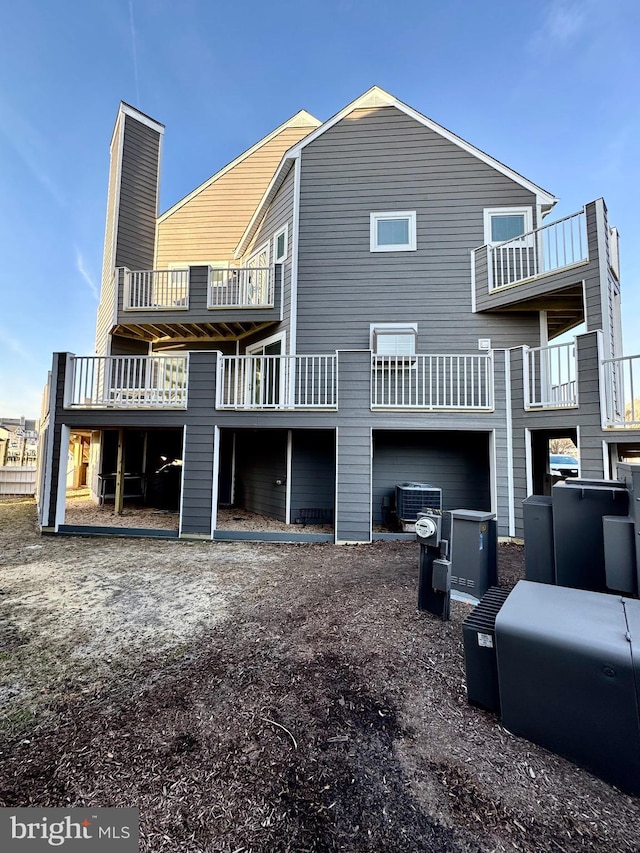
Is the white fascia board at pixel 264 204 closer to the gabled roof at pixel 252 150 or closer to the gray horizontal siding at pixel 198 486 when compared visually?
the gabled roof at pixel 252 150

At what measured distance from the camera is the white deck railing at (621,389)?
5.46 m

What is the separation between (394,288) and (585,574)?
689 cm

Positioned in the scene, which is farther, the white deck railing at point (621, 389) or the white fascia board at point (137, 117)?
the white fascia board at point (137, 117)

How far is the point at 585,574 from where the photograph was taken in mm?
2916

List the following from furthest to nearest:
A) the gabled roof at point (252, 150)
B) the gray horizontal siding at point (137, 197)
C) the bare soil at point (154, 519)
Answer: the gabled roof at point (252, 150) < the gray horizontal siding at point (137, 197) < the bare soil at point (154, 519)

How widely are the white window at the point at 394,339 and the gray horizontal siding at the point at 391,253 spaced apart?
183mm

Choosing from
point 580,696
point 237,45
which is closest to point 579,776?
point 580,696

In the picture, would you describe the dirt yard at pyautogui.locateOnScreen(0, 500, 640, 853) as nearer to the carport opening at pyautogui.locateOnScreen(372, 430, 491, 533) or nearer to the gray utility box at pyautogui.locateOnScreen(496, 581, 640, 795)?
the gray utility box at pyautogui.locateOnScreen(496, 581, 640, 795)

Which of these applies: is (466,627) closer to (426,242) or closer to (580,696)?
(580,696)

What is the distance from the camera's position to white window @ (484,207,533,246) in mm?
7957

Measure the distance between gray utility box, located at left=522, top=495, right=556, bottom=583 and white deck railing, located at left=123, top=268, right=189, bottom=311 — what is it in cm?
842

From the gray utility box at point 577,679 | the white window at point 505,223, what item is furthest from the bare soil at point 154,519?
the white window at point 505,223

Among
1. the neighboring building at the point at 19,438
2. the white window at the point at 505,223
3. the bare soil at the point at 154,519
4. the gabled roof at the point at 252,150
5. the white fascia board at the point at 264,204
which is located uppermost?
the gabled roof at the point at 252,150

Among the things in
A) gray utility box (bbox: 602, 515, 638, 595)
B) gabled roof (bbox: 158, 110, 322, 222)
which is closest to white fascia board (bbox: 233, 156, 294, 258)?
gabled roof (bbox: 158, 110, 322, 222)
